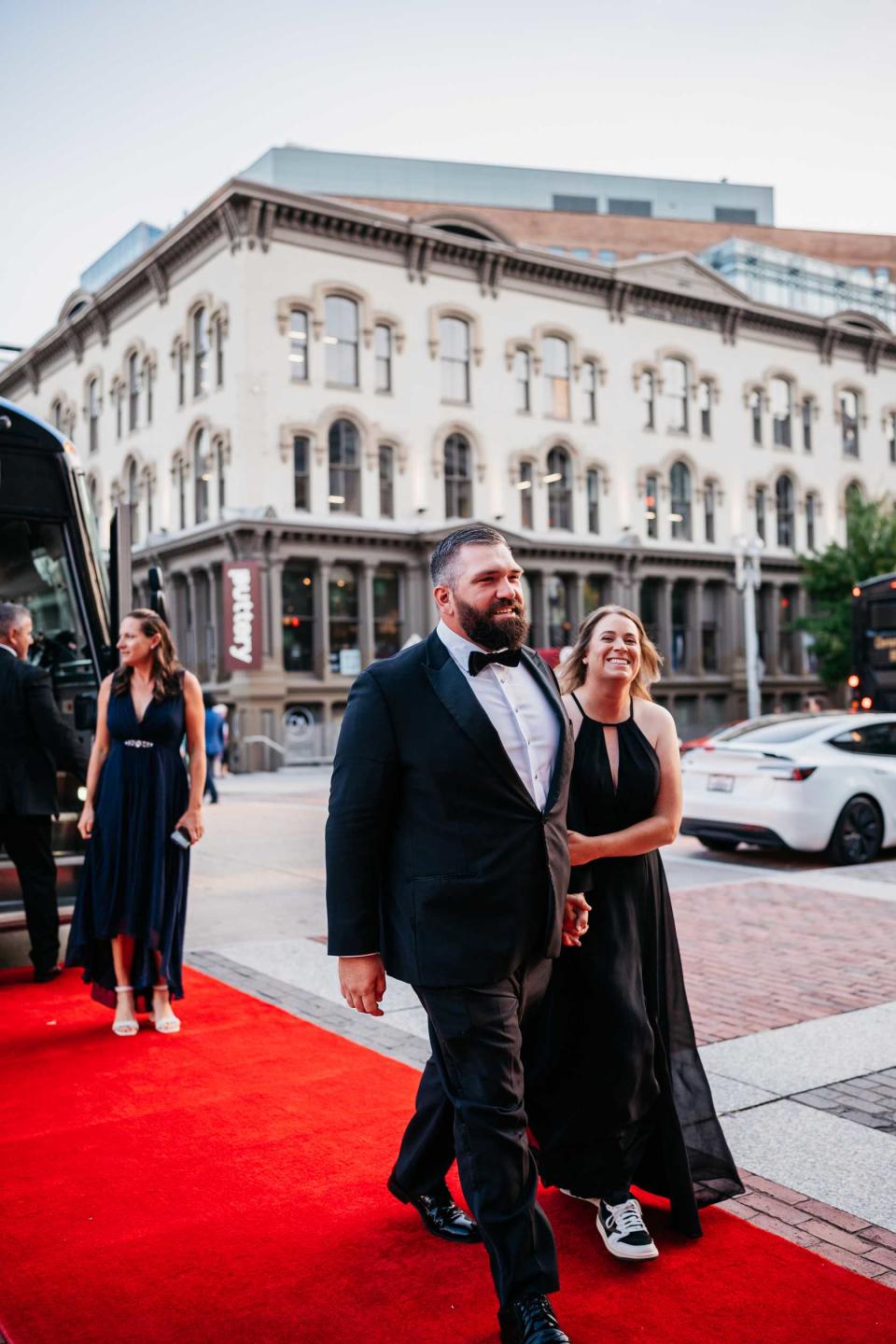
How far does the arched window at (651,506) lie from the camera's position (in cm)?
A: 3800

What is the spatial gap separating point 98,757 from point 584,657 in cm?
315

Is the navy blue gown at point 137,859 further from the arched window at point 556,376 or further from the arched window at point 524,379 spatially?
the arched window at point 556,376

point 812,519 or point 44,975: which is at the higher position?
point 812,519

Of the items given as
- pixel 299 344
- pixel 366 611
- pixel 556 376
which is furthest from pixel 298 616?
pixel 556 376

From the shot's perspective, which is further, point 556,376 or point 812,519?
point 812,519

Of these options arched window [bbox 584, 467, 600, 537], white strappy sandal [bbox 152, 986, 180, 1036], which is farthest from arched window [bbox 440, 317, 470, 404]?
white strappy sandal [bbox 152, 986, 180, 1036]

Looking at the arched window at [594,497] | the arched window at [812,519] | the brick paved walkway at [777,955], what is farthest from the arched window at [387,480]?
the brick paved walkway at [777,955]

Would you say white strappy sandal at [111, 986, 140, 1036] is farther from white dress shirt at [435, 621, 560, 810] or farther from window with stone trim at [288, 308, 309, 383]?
window with stone trim at [288, 308, 309, 383]

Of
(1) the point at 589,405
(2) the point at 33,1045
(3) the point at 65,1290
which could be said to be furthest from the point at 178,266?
(3) the point at 65,1290

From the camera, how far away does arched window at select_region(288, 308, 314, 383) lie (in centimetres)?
3148

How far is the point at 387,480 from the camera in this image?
32969 mm

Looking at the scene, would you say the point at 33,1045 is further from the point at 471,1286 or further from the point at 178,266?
the point at 178,266

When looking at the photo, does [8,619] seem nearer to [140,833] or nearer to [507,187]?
[140,833]

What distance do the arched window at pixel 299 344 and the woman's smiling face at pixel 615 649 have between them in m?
28.9
